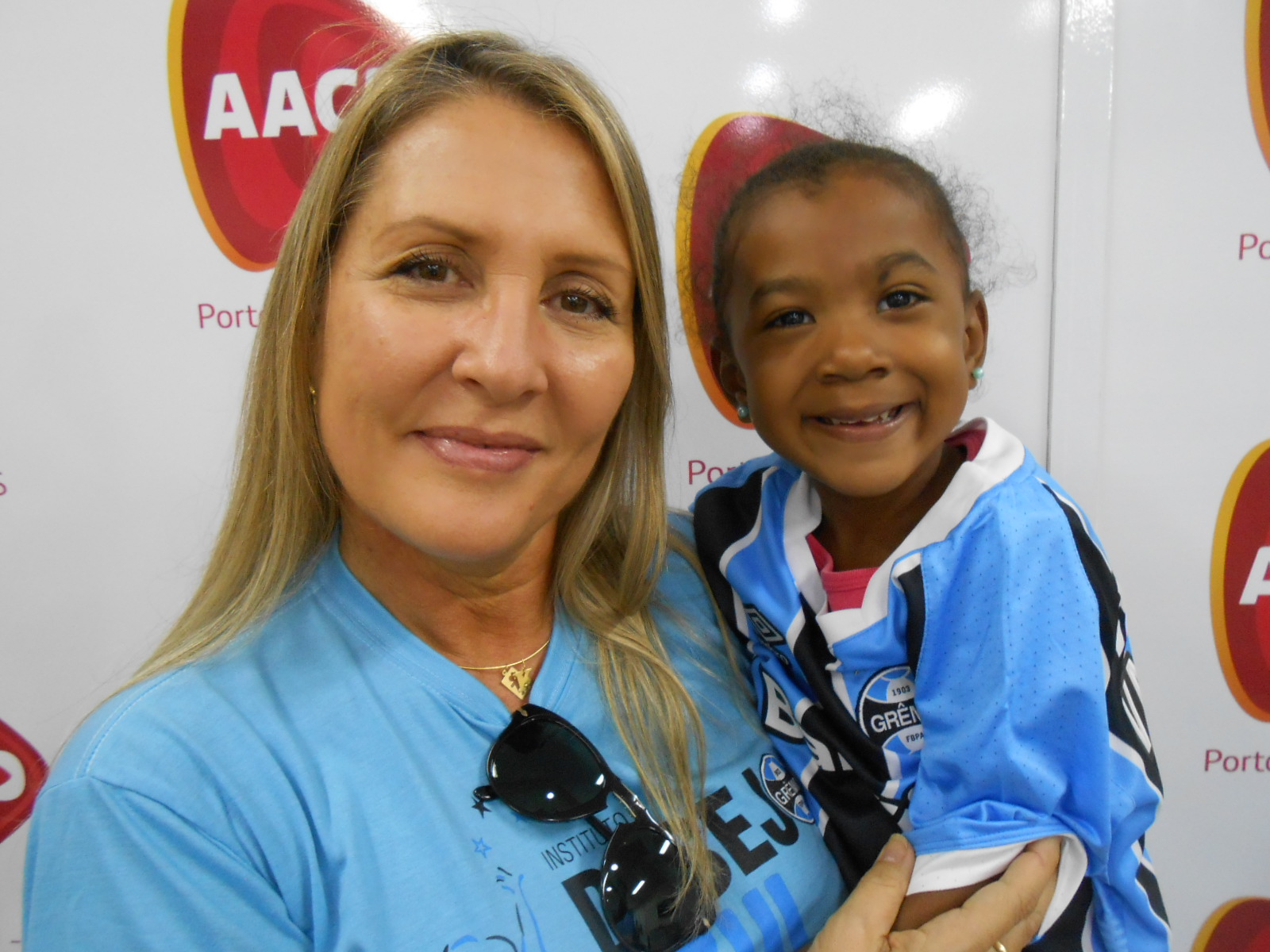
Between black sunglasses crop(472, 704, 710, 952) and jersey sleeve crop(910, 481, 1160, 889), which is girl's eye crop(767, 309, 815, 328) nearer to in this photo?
jersey sleeve crop(910, 481, 1160, 889)

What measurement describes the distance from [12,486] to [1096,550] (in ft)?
6.14

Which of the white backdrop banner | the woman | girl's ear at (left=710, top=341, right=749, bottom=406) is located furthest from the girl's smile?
the white backdrop banner

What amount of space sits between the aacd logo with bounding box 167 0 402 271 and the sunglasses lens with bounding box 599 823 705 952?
124 centimetres

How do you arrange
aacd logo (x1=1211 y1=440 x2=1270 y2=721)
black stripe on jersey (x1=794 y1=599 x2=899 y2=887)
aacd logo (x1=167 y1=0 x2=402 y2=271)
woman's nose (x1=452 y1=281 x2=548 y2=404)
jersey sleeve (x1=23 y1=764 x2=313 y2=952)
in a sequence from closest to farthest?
jersey sleeve (x1=23 y1=764 x2=313 y2=952), woman's nose (x1=452 y1=281 x2=548 y2=404), black stripe on jersey (x1=794 y1=599 x2=899 y2=887), aacd logo (x1=167 y1=0 x2=402 y2=271), aacd logo (x1=1211 y1=440 x2=1270 y2=721)

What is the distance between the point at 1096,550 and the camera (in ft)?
2.99

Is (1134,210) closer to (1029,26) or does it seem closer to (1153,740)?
(1029,26)

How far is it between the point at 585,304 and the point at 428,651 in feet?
1.44

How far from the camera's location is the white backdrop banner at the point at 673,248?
1341 millimetres

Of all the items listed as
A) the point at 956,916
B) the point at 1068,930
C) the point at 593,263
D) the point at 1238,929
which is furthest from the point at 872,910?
the point at 1238,929

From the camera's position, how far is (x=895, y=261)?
0.99m

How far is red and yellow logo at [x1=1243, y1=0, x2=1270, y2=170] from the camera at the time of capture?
135cm

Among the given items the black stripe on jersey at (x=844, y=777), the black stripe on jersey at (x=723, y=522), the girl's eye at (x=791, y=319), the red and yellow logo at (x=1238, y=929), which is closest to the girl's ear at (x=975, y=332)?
the girl's eye at (x=791, y=319)

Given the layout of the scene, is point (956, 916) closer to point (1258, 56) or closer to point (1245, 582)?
point (1245, 582)

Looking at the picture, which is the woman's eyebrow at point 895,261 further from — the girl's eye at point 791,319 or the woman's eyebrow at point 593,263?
the woman's eyebrow at point 593,263
